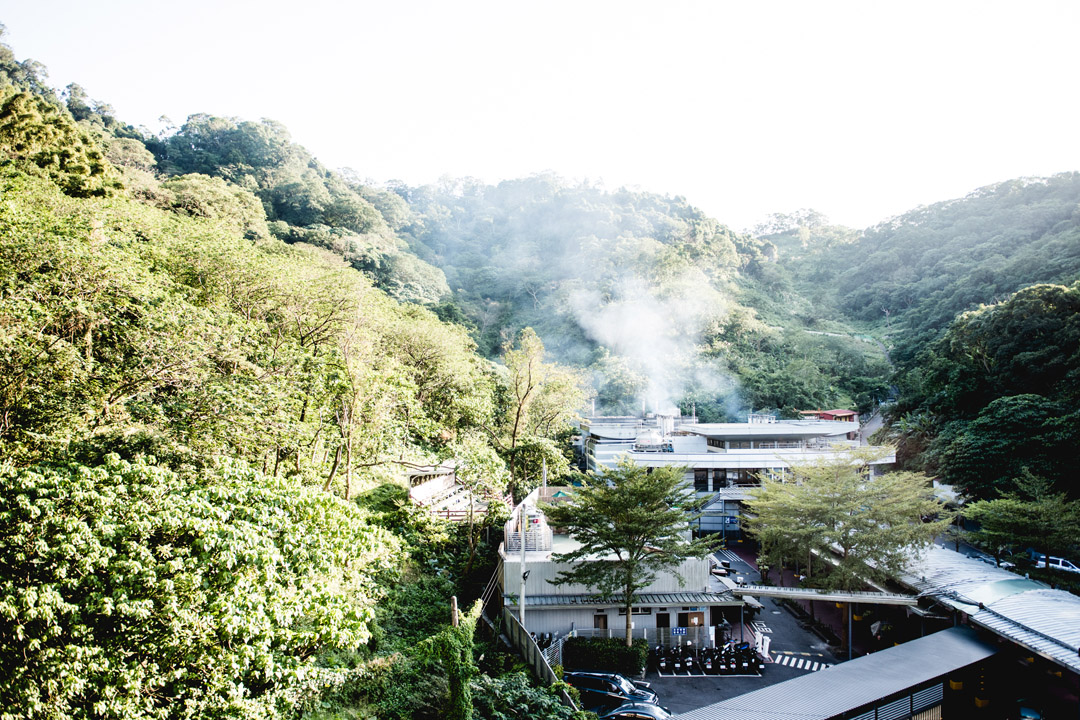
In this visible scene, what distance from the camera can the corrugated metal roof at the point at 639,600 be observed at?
556 inches

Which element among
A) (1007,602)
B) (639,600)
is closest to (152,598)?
(639,600)

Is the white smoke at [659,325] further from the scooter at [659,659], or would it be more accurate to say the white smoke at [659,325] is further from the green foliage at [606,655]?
the green foliage at [606,655]

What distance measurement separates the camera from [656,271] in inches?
1892

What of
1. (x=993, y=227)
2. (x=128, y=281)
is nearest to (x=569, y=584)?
(x=128, y=281)

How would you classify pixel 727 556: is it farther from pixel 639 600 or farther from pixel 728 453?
pixel 639 600

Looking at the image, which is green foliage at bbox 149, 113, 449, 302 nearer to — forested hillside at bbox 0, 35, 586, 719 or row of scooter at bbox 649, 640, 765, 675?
forested hillside at bbox 0, 35, 586, 719

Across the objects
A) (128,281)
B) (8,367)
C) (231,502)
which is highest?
(128,281)

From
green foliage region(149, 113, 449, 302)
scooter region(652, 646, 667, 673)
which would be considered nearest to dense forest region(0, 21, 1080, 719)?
green foliage region(149, 113, 449, 302)

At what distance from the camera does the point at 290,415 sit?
11.3 meters

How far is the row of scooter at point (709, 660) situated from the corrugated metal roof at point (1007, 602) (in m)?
5.00

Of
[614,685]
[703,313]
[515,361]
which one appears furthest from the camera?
[703,313]

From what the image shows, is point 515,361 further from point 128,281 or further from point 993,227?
point 993,227

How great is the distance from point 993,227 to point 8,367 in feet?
222

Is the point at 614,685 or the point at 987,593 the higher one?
the point at 987,593
